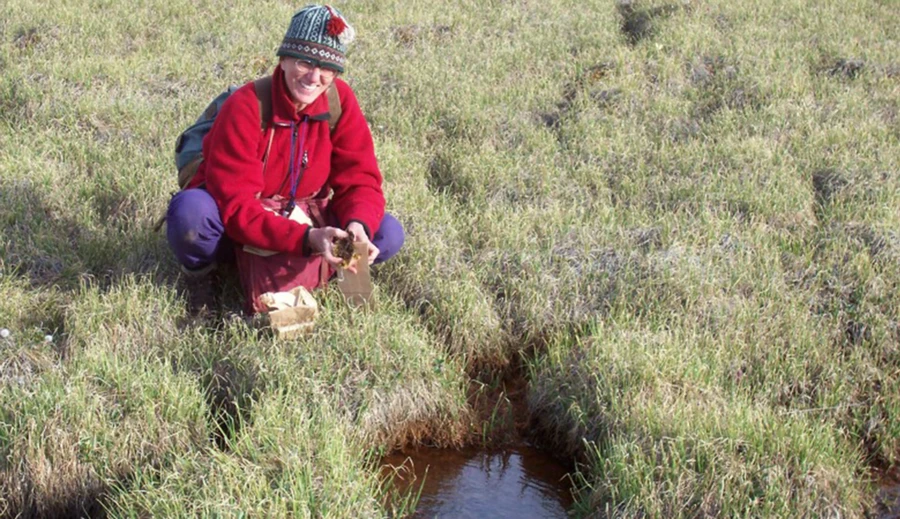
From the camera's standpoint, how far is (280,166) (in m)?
4.69

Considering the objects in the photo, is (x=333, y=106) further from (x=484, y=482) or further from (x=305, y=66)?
(x=484, y=482)

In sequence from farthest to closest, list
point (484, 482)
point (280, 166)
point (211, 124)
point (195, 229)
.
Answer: point (211, 124)
point (280, 166)
point (195, 229)
point (484, 482)

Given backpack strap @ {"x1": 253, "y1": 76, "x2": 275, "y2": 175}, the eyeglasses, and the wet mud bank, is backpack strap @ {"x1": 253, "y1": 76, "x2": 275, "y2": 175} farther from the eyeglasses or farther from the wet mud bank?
the wet mud bank

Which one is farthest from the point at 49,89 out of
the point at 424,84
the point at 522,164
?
the point at 522,164

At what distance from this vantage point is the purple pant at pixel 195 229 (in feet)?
14.8

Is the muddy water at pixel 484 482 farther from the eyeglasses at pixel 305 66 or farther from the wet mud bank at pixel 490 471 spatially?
the eyeglasses at pixel 305 66

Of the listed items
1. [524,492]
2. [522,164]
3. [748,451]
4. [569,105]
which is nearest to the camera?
[748,451]

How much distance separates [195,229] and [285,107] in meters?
0.69

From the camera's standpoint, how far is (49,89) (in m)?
7.21

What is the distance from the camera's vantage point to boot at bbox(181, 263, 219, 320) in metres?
4.81

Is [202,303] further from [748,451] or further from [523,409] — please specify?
[748,451]

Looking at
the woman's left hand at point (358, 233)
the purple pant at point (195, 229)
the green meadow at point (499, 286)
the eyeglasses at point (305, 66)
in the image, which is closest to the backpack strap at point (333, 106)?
the eyeglasses at point (305, 66)

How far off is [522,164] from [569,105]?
1198 mm

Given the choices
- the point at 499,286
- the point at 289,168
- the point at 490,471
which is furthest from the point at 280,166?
the point at 490,471
